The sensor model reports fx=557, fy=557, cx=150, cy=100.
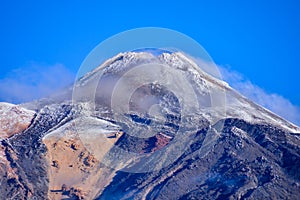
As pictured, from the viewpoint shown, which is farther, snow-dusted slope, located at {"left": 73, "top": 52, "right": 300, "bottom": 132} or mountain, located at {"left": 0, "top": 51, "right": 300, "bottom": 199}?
snow-dusted slope, located at {"left": 73, "top": 52, "right": 300, "bottom": 132}

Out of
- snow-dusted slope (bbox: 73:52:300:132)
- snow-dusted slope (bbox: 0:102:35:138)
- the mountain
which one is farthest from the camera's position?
snow-dusted slope (bbox: 73:52:300:132)

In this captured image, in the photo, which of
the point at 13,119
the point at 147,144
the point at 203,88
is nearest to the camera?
the point at 147,144

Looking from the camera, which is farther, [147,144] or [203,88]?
[203,88]

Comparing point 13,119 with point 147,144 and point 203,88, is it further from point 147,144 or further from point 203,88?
point 203,88

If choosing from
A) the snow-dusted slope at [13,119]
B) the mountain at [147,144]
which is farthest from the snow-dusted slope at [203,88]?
the snow-dusted slope at [13,119]

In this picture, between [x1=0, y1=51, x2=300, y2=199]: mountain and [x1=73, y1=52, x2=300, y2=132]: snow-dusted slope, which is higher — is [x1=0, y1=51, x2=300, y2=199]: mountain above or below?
below

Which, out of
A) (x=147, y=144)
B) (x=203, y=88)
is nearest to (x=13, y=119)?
(x=147, y=144)

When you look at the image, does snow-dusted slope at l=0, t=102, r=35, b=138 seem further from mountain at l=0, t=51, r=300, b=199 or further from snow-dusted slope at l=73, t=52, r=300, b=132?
snow-dusted slope at l=73, t=52, r=300, b=132

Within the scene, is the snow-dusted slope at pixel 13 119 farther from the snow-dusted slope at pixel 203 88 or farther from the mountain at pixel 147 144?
the snow-dusted slope at pixel 203 88

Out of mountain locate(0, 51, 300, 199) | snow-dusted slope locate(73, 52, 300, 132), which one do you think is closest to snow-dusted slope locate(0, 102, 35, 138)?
mountain locate(0, 51, 300, 199)

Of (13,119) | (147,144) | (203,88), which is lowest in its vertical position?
(13,119)
